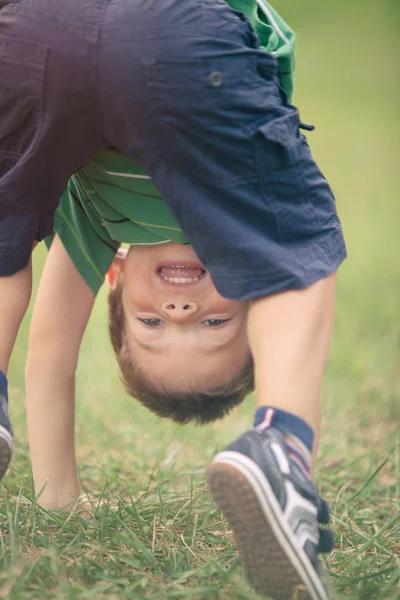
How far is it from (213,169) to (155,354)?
62 cm

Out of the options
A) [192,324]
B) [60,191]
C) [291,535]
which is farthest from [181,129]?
[291,535]

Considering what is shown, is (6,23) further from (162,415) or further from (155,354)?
(162,415)

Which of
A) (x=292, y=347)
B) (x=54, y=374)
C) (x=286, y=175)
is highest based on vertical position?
(x=286, y=175)

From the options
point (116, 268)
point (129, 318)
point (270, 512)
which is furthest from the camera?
point (116, 268)

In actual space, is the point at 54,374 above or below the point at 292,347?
below

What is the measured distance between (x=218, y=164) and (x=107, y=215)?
0.48 meters

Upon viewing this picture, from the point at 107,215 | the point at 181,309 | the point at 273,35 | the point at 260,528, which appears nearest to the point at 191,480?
the point at 181,309

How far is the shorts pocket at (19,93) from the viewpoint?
1.61 metres

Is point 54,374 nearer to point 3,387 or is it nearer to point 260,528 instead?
point 3,387

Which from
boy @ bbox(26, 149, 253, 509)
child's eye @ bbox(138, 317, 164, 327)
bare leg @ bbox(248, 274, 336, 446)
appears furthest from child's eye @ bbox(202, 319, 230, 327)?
bare leg @ bbox(248, 274, 336, 446)

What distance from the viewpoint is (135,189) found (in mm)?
1923

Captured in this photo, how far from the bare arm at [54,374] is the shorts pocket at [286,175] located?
0.77m

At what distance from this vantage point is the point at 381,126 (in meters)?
10.5

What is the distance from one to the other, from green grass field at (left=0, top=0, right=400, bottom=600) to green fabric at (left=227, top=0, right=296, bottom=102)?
0.98 metres
